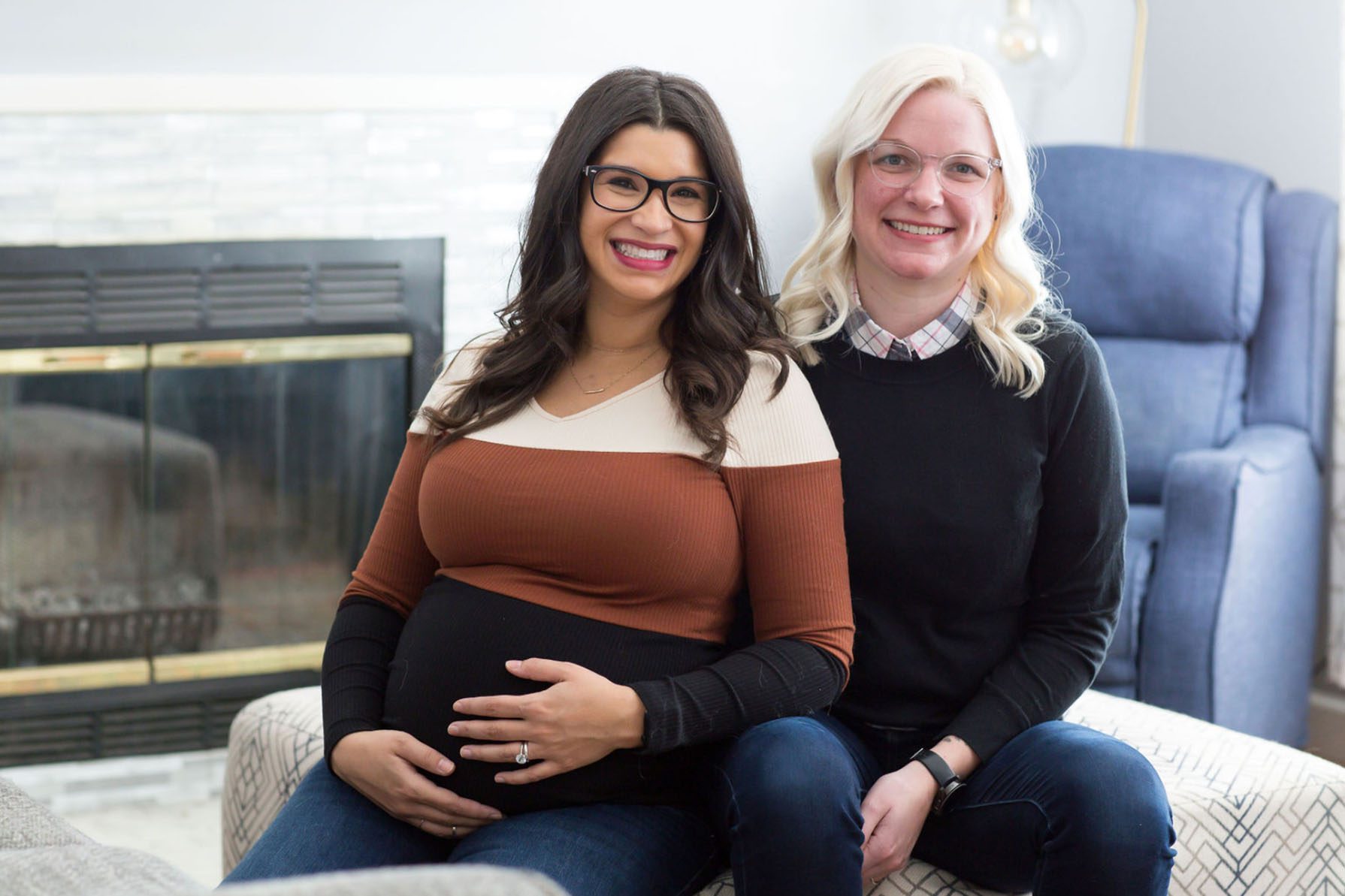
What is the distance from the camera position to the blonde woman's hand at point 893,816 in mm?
1245

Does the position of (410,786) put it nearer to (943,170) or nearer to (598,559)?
(598,559)

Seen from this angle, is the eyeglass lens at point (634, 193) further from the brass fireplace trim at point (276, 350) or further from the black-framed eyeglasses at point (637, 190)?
the brass fireplace trim at point (276, 350)

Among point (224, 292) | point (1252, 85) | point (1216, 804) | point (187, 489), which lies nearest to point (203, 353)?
point (224, 292)

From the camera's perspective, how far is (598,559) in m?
1.29

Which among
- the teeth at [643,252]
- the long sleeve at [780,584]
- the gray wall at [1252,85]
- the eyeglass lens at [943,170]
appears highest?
the gray wall at [1252,85]

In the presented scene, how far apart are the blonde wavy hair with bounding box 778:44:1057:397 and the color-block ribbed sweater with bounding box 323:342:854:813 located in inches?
7.3

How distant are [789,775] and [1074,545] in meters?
0.41

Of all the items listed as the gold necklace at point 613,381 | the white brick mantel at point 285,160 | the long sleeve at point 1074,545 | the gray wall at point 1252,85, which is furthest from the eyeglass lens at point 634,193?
the gray wall at point 1252,85

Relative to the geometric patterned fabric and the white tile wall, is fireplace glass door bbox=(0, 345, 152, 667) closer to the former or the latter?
the white tile wall

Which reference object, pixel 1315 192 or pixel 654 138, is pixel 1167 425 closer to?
pixel 1315 192

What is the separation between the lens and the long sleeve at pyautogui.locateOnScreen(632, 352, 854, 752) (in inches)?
49.3

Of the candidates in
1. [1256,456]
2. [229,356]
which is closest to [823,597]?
[1256,456]

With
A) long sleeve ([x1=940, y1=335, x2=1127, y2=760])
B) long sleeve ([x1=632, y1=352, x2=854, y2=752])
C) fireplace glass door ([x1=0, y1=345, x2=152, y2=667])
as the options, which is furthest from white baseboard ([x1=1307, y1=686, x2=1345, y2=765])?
fireplace glass door ([x1=0, y1=345, x2=152, y2=667])

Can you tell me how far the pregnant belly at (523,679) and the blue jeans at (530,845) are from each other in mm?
18
